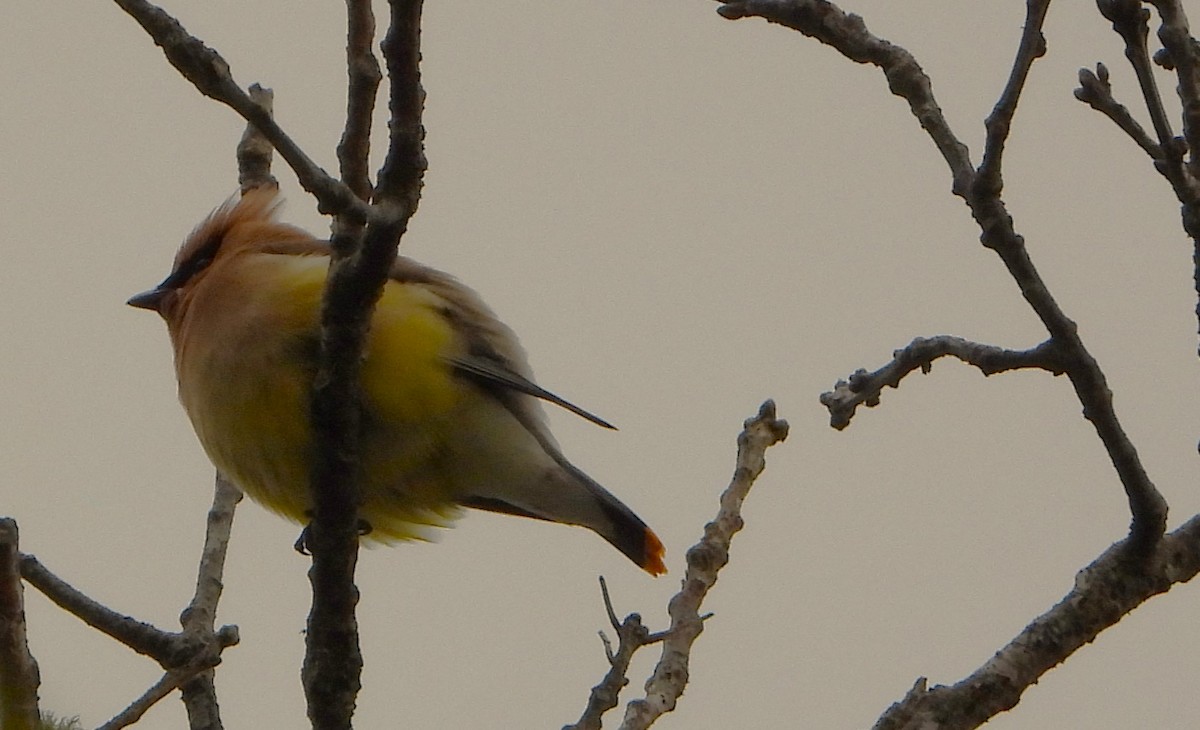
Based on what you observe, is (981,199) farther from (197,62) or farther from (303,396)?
(303,396)

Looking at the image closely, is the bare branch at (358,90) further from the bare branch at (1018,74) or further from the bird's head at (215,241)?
the bird's head at (215,241)

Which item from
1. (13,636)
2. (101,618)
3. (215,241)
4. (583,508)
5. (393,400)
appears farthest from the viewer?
(215,241)

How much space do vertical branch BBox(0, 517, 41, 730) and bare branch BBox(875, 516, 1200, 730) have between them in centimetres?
151

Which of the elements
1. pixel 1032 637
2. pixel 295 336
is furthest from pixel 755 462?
pixel 295 336

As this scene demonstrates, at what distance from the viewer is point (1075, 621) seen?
9.70 ft

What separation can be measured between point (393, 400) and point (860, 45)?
5.38ft

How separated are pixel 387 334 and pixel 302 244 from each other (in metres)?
1.06

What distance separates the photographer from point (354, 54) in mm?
2553

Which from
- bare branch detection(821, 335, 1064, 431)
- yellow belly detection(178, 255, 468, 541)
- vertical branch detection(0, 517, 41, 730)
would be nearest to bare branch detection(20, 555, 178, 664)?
yellow belly detection(178, 255, 468, 541)

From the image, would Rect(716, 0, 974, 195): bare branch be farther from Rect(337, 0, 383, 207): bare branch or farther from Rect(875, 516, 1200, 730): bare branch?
Rect(875, 516, 1200, 730): bare branch

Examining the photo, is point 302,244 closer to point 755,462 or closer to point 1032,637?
point 755,462

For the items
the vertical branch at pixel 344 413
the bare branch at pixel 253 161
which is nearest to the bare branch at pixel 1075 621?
the vertical branch at pixel 344 413

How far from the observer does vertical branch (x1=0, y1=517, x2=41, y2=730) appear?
176cm

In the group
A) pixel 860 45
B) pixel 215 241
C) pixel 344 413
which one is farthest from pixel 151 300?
pixel 860 45
